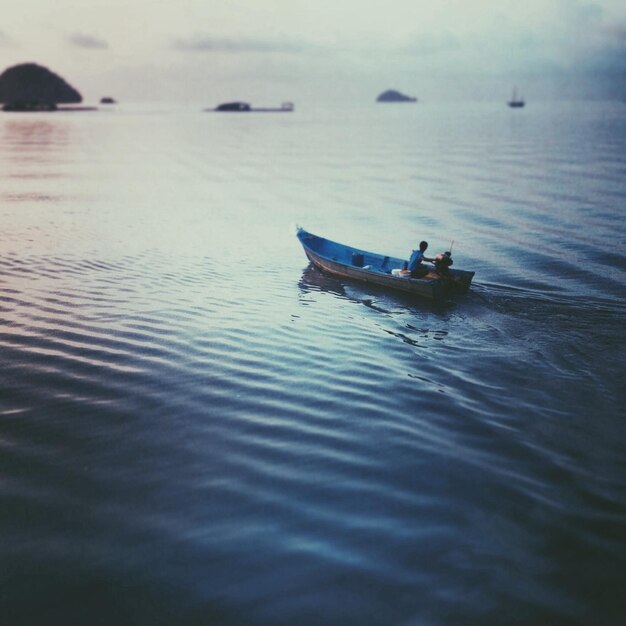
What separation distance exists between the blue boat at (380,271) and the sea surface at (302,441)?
59 centimetres

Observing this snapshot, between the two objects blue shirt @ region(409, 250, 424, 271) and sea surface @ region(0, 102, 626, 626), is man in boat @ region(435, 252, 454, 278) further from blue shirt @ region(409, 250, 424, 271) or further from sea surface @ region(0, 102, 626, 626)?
sea surface @ region(0, 102, 626, 626)

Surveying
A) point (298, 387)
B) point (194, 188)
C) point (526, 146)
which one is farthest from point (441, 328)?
point (526, 146)

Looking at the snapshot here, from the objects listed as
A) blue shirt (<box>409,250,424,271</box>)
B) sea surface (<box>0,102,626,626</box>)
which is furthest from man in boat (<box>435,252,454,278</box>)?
sea surface (<box>0,102,626,626</box>)

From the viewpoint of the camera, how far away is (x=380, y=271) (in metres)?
23.9

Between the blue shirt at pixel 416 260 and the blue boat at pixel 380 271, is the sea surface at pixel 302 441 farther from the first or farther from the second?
the blue shirt at pixel 416 260

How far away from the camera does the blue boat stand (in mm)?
20984

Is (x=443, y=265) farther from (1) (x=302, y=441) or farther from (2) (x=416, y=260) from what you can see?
(1) (x=302, y=441)

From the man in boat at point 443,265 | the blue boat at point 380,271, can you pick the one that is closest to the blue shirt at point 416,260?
the blue boat at point 380,271

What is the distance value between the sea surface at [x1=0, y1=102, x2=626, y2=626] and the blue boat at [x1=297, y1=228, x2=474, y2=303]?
590 mm

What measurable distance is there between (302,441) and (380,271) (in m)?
13.8

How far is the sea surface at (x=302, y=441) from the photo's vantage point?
7.91 m

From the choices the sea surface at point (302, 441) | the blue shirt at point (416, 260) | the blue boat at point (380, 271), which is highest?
the blue shirt at point (416, 260)

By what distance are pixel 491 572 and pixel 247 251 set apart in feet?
73.5

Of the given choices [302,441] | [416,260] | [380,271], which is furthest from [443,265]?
[302,441]
